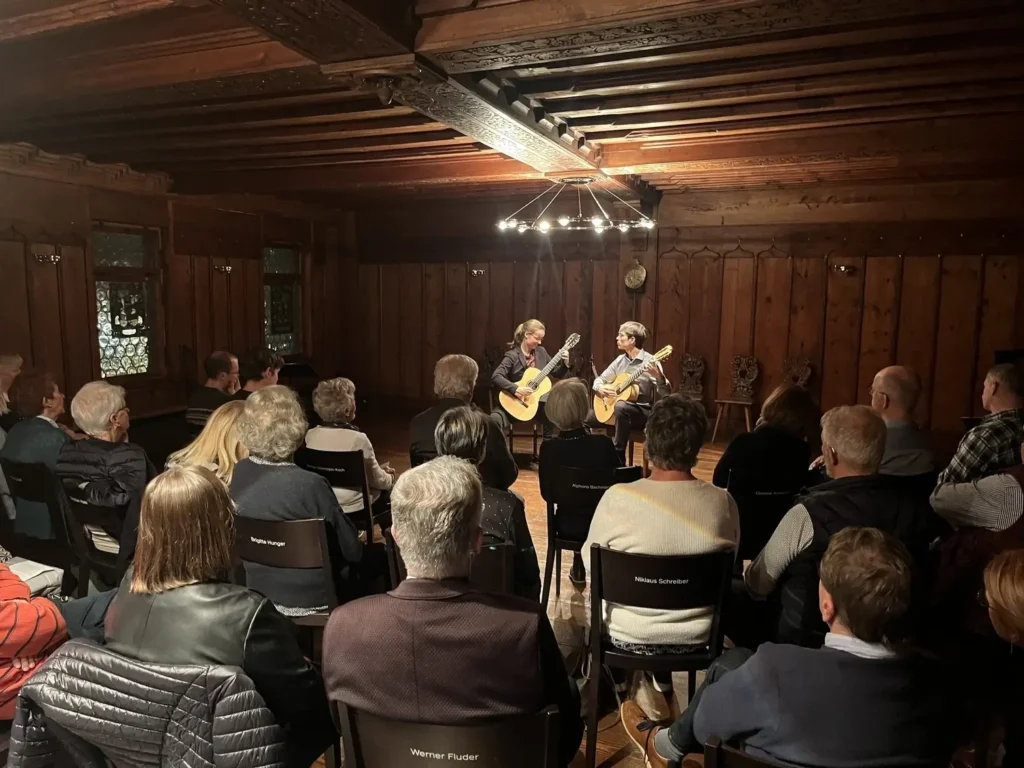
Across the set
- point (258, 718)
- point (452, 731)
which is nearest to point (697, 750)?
point (452, 731)

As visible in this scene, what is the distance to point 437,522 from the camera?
1619mm

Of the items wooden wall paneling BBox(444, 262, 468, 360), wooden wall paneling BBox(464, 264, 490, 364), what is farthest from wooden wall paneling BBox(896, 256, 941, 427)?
wooden wall paneling BBox(444, 262, 468, 360)

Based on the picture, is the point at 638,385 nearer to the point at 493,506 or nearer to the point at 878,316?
the point at 878,316

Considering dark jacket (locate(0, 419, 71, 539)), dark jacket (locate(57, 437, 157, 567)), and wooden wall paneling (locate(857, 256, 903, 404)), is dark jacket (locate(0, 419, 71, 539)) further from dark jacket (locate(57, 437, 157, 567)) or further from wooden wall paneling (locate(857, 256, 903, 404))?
wooden wall paneling (locate(857, 256, 903, 404))

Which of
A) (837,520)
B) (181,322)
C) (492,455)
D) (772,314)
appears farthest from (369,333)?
(837,520)

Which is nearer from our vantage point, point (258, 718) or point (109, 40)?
point (258, 718)

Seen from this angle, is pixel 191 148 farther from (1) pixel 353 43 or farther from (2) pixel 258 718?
(2) pixel 258 718

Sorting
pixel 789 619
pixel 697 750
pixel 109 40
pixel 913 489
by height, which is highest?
pixel 109 40

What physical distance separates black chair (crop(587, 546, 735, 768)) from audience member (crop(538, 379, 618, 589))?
0.98 m

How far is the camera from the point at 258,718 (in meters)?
1.56

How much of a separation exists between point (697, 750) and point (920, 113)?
12.1ft

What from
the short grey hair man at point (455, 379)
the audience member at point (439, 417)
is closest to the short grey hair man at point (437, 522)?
the audience member at point (439, 417)

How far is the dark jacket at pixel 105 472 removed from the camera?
9.80 feet

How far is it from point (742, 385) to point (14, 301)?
6731 mm
